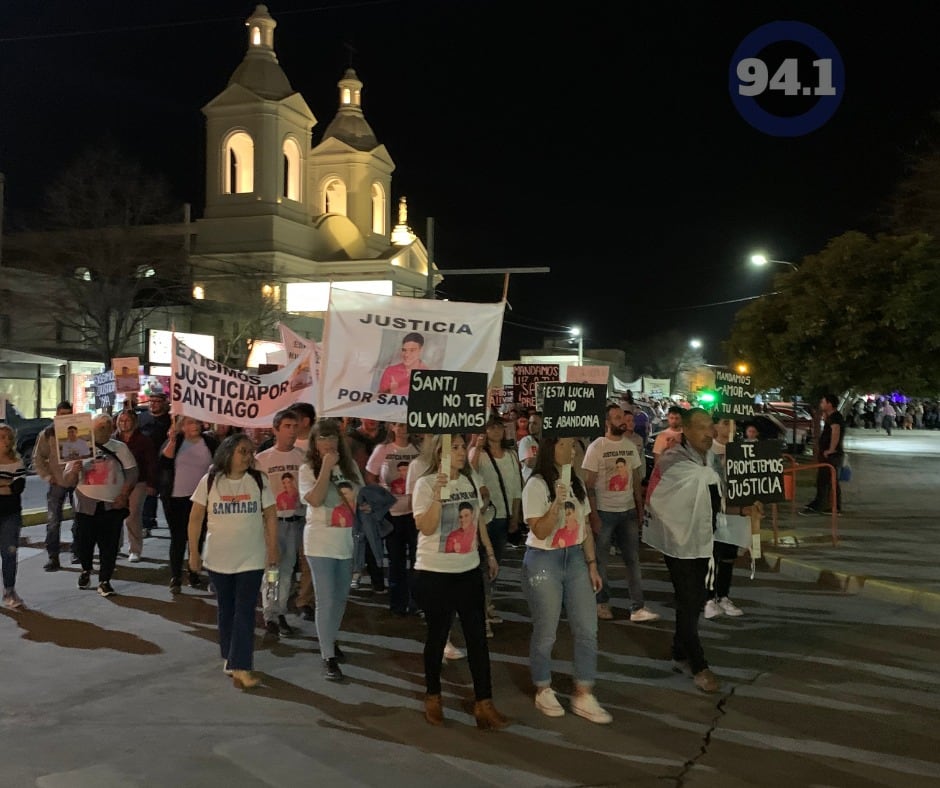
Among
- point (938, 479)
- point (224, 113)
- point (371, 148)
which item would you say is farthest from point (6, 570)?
point (371, 148)

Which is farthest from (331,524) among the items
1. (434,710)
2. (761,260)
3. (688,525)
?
(761,260)

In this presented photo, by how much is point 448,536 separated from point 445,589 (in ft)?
1.01

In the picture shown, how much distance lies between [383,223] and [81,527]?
54.9 metres

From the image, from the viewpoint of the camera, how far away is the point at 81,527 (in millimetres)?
8953

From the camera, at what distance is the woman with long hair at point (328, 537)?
6375mm

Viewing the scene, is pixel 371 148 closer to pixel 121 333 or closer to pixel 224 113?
pixel 224 113

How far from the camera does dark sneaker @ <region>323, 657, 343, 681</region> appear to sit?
6.21 metres

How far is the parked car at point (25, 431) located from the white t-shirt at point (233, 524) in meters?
14.1

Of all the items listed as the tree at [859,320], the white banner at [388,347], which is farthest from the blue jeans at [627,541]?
the tree at [859,320]

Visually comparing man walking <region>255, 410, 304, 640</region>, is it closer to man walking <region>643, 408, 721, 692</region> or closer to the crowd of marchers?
the crowd of marchers

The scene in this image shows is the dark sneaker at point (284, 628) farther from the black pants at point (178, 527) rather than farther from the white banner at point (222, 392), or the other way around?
the white banner at point (222, 392)

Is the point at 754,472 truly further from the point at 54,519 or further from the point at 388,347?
the point at 54,519

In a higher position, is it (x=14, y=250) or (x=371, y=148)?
(x=371, y=148)

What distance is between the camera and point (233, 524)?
614 cm
